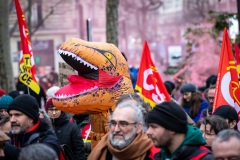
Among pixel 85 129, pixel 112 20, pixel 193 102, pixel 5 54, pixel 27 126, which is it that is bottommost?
pixel 193 102

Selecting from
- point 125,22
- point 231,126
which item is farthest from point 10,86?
point 125,22

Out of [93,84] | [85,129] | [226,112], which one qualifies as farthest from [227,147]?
Result: [85,129]

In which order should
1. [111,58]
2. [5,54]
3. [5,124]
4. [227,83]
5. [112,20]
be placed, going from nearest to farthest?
[111,58] → [5,124] → [227,83] → [112,20] → [5,54]

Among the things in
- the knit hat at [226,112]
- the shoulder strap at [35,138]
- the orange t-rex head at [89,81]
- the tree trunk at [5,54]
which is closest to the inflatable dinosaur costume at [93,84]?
the orange t-rex head at [89,81]

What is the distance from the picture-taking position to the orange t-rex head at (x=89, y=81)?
8938 mm

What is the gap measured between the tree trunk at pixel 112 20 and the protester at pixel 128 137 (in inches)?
449

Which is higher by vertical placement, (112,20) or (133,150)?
(112,20)

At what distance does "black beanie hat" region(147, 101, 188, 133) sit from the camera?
701 centimetres

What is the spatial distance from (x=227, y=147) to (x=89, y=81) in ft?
8.82

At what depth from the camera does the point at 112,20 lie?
1920 centimetres

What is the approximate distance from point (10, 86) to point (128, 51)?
44734mm

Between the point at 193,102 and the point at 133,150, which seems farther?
the point at 193,102

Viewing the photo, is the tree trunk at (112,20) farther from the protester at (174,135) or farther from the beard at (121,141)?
the protester at (174,135)

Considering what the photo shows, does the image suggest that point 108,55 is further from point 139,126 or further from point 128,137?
point 128,137
